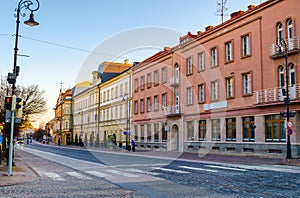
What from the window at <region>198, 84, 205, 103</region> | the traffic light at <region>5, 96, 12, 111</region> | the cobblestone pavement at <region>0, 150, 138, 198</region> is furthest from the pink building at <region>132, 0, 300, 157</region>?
the traffic light at <region>5, 96, 12, 111</region>

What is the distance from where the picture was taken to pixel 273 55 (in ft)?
89.4

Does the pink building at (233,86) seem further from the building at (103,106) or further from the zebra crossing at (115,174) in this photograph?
the building at (103,106)

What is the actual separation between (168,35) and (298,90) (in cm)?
993

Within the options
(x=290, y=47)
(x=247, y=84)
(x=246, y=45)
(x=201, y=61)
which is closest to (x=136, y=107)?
(x=201, y=61)

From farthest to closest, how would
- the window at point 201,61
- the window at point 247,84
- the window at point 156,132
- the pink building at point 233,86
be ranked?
the window at point 156,132
the window at point 201,61
the window at point 247,84
the pink building at point 233,86

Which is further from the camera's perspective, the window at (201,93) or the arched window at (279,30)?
the window at (201,93)

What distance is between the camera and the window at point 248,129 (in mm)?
29628

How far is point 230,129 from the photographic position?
32.3m

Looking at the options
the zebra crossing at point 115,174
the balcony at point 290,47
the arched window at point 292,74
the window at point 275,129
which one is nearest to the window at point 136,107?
the window at point 275,129

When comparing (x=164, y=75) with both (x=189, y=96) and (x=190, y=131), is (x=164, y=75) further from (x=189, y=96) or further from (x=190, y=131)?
(x=190, y=131)

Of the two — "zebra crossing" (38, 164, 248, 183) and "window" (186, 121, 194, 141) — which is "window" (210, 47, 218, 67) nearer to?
"window" (186, 121, 194, 141)

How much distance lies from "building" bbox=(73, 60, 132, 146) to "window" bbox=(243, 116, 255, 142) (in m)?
26.3

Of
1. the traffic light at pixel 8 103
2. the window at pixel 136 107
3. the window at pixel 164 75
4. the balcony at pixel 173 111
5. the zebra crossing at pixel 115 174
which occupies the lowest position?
the zebra crossing at pixel 115 174

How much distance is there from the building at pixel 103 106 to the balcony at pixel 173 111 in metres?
13.4
